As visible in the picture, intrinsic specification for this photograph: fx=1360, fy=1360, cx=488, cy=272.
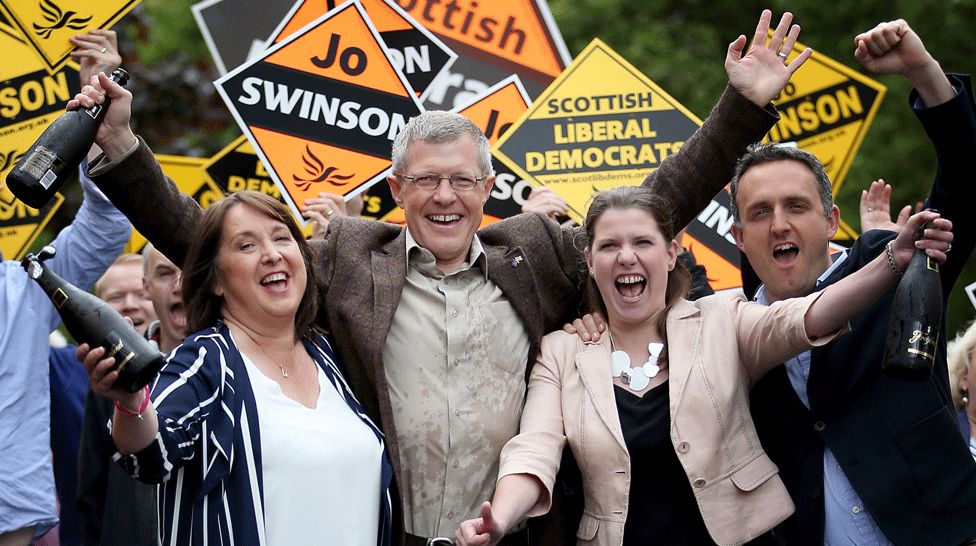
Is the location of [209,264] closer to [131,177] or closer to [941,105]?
[131,177]

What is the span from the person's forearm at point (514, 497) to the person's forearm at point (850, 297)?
925mm

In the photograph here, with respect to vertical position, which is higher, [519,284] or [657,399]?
[519,284]

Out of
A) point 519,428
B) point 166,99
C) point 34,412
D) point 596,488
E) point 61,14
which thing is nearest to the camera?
point 596,488

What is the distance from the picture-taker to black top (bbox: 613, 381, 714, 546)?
396cm

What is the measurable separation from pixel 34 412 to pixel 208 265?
1.50 meters

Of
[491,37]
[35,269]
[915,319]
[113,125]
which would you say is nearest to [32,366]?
[113,125]

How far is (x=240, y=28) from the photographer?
265 inches

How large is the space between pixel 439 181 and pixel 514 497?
1.06 m

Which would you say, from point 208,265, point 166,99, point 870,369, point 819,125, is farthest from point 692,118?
point 166,99

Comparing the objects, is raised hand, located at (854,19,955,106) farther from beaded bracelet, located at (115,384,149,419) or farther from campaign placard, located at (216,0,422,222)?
campaign placard, located at (216,0,422,222)

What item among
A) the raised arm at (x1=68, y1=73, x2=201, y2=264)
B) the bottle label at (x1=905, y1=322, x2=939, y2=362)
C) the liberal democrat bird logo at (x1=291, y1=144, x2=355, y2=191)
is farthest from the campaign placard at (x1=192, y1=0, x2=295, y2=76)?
the bottle label at (x1=905, y1=322, x2=939, y2=362)

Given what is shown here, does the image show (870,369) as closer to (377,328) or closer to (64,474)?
(377,328)

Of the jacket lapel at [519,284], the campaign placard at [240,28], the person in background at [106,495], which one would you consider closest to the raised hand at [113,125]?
the jacket lapel at [519,284]

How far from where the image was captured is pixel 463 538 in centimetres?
371
